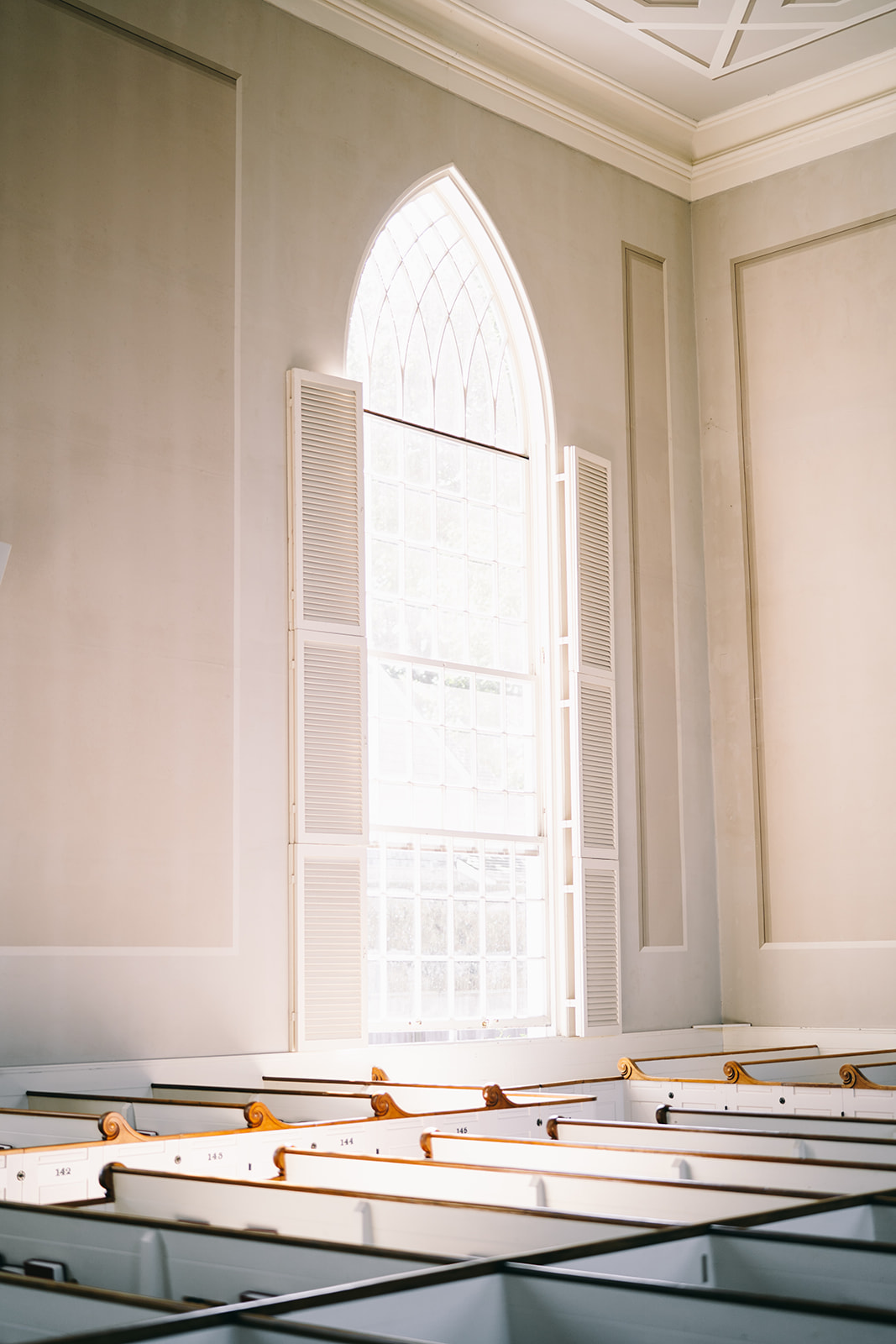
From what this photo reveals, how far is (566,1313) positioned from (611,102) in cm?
789

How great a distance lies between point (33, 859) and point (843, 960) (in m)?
4.50

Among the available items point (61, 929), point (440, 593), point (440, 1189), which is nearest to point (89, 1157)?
point (440, 1189)

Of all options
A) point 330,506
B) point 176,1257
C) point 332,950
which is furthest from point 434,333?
point 176,1257

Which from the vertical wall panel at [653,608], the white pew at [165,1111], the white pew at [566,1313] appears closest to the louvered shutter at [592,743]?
the vertical wall panel at [653,608]

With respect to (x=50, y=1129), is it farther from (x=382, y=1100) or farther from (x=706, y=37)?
(x=706, y=37)

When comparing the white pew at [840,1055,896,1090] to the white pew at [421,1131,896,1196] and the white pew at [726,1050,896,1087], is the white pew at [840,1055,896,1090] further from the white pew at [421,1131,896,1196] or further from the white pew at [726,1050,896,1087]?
the white pew at [421,1131,896,1196]

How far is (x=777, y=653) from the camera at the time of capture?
316 inches

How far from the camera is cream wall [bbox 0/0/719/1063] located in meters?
5.19

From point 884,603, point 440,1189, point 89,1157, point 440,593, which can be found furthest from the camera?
point 884,603

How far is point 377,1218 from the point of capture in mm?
2064

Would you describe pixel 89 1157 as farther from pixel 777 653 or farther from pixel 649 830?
pixel 777 653

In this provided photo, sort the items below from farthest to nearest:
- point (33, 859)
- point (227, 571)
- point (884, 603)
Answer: point (884, 603)
point (227, 571)
point (33, 859)

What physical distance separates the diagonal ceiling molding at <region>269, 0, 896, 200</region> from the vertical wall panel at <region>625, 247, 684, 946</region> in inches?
28.1

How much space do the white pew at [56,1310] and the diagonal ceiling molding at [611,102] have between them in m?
6.26
